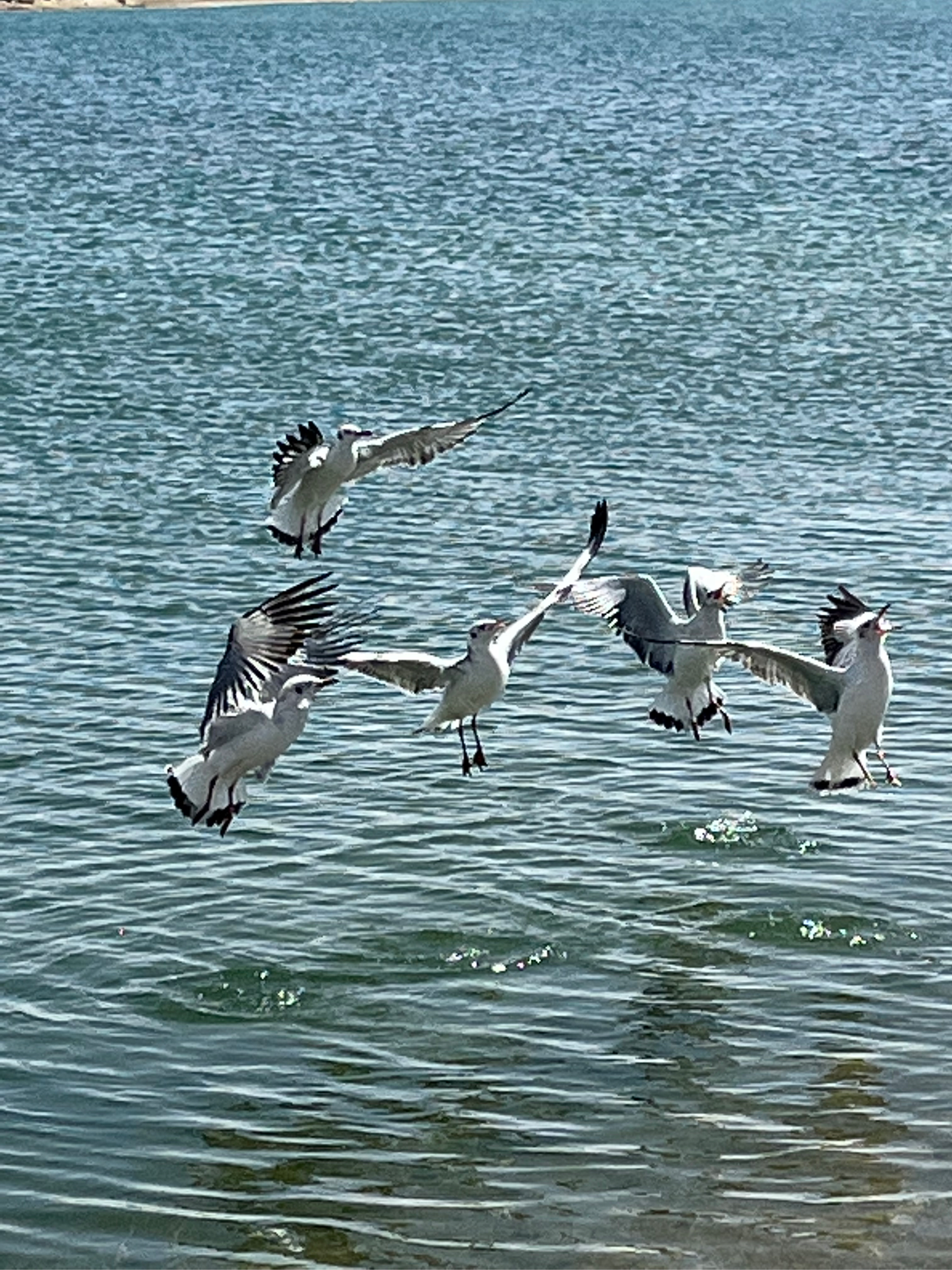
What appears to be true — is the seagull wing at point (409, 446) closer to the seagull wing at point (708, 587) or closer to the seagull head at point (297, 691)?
the seagull wing at point (708, 587)

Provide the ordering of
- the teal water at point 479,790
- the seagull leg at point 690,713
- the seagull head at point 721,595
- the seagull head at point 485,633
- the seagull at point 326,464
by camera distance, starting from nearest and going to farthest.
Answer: the teal water at point 479,790, the seagull head at point 485,633, the seagull head at point 721,595, the seagull at point 326,464, the seagull leg at point 690,713

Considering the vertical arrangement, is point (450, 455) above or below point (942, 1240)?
above

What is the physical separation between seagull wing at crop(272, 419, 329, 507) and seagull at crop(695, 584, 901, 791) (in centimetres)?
293

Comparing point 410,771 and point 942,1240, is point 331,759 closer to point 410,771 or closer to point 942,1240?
point 410,771

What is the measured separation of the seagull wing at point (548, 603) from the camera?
15961 mm

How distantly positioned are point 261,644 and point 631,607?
3489 millimetres

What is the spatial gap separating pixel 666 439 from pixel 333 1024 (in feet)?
48.9

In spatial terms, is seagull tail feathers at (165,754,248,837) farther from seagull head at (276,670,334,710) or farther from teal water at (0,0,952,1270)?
teal water at (0,0,952,1270)

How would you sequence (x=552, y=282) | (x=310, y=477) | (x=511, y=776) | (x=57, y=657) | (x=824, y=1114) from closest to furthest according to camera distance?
(x=824, y=1114)
(x=310, y=477)
(x=511, y=776)
(x=57, y=657)
(x=552, y=282)

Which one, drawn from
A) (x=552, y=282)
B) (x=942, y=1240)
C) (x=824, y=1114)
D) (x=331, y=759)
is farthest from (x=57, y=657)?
(x=552, y=282)

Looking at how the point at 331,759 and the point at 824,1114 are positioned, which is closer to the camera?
the point at 824,1114

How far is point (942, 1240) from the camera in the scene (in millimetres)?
12633

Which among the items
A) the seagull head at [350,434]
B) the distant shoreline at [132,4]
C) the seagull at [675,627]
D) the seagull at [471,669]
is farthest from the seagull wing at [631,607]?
the distant shoreline at [132,4]

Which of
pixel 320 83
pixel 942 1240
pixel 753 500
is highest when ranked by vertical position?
pixel 320 83
